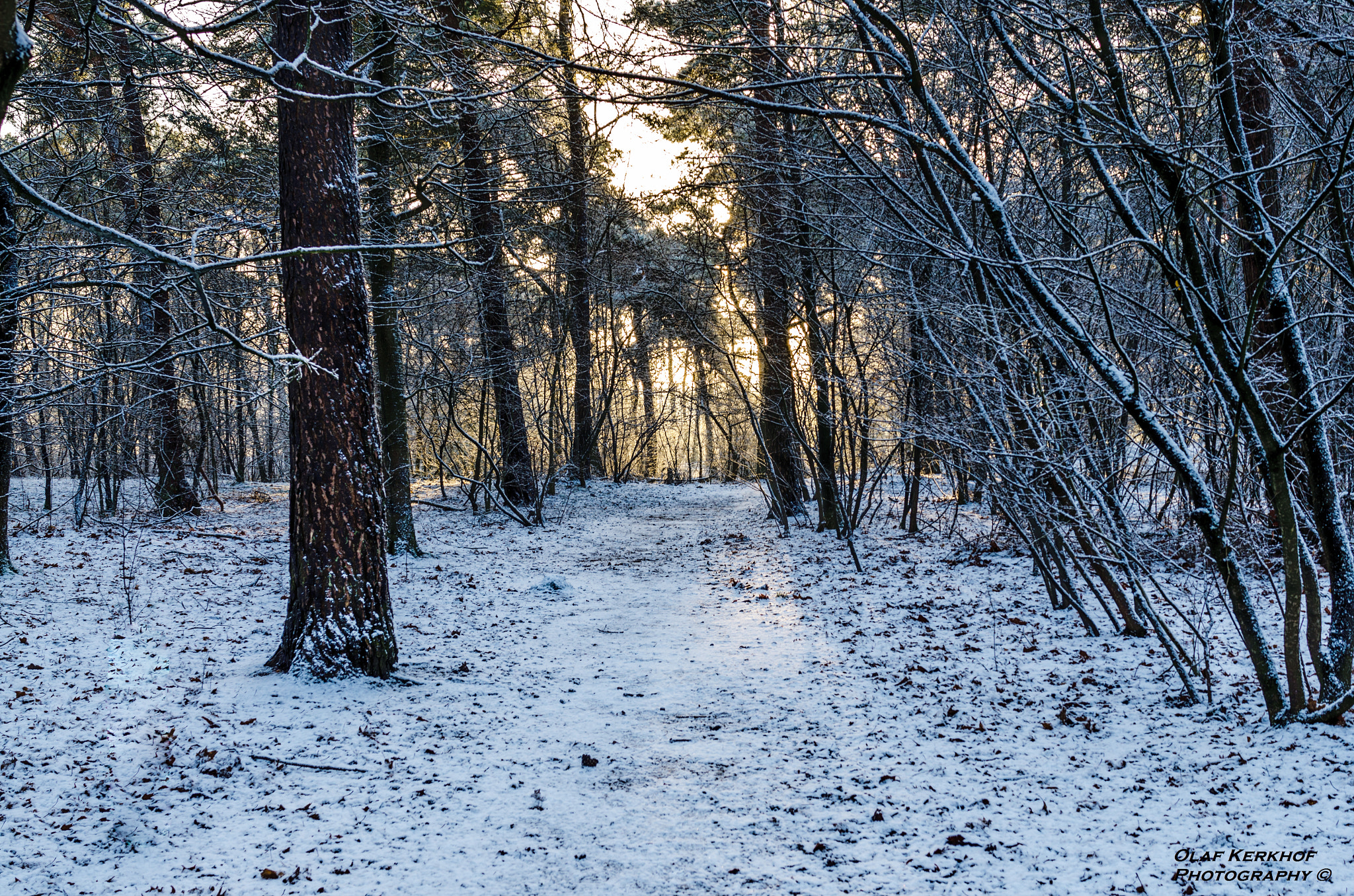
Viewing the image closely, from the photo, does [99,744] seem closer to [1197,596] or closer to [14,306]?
[14,306]

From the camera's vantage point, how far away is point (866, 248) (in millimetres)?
6312

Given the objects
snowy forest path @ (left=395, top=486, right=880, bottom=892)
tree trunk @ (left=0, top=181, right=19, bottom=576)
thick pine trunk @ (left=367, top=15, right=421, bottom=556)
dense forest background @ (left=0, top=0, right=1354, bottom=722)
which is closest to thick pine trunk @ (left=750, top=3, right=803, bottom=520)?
dense forest background @ (left=0, top=0, right=1354, bottom=722)

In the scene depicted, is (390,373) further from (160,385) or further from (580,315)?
(580,315)

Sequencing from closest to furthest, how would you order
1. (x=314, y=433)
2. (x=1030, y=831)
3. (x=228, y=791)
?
(x=1030, y=831)
(x=228, y=791)
(x=314, y=433)

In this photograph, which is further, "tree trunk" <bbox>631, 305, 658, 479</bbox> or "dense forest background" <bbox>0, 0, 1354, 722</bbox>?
"tree trunk" <bbox>631, 305, 658, 479</bbox>

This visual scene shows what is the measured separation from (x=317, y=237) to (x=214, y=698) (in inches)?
126

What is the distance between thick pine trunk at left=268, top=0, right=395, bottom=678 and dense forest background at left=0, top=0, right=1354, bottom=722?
3 cm

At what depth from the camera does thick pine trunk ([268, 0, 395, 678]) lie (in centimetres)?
516

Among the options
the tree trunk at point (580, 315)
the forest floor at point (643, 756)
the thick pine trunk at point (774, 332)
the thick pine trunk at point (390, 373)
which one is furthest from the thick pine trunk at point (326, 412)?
the tree trunk at point (580, 315)

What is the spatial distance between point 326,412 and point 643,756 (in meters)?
3.22

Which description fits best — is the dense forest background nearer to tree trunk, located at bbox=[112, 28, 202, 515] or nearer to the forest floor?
tree trunk, located at bbox=[112, 28, 202, 515]

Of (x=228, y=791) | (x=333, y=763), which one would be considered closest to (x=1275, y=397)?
(x=333, y=763)

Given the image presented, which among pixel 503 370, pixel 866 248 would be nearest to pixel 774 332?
pixel 866 248

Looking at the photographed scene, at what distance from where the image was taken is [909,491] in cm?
1122
